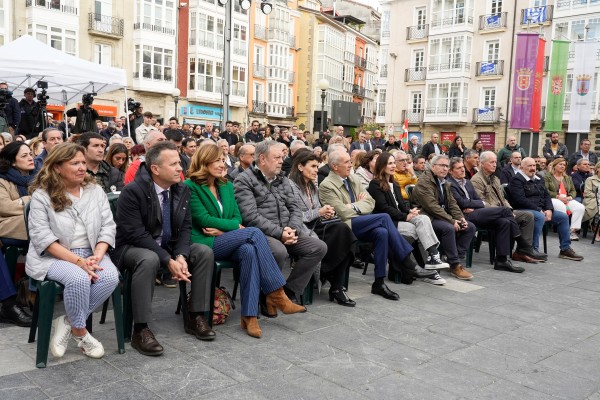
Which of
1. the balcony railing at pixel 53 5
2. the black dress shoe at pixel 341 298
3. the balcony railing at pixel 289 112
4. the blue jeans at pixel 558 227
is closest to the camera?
the black dress shoe at pixel 341 298

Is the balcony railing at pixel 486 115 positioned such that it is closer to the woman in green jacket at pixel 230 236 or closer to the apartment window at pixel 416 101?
the apartment window at pixel 416 101

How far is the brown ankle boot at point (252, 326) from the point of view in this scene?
Answer: 446cm

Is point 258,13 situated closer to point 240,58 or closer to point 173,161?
point 240,58

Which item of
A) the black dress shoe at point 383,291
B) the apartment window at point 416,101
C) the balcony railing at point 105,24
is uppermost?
the balcony railing at point 105,24

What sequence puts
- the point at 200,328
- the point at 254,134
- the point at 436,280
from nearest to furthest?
the point at 200,328
the point at 436,280
the point at 254,134

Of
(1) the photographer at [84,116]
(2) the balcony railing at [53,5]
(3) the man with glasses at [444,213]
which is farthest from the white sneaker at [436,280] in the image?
(2) the balcony railing at [53,5]

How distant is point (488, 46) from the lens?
38.8 m

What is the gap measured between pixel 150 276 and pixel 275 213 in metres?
1.61

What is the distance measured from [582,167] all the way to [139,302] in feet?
34.2

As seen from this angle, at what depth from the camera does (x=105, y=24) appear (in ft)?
105

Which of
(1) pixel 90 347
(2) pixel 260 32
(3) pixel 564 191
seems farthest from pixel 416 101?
(1) pixel 90 347

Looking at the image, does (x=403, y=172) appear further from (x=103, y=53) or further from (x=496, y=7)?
(x=496, y=7)

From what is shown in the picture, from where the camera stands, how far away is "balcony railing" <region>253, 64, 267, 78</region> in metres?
45.2

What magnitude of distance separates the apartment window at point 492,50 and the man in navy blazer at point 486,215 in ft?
110
